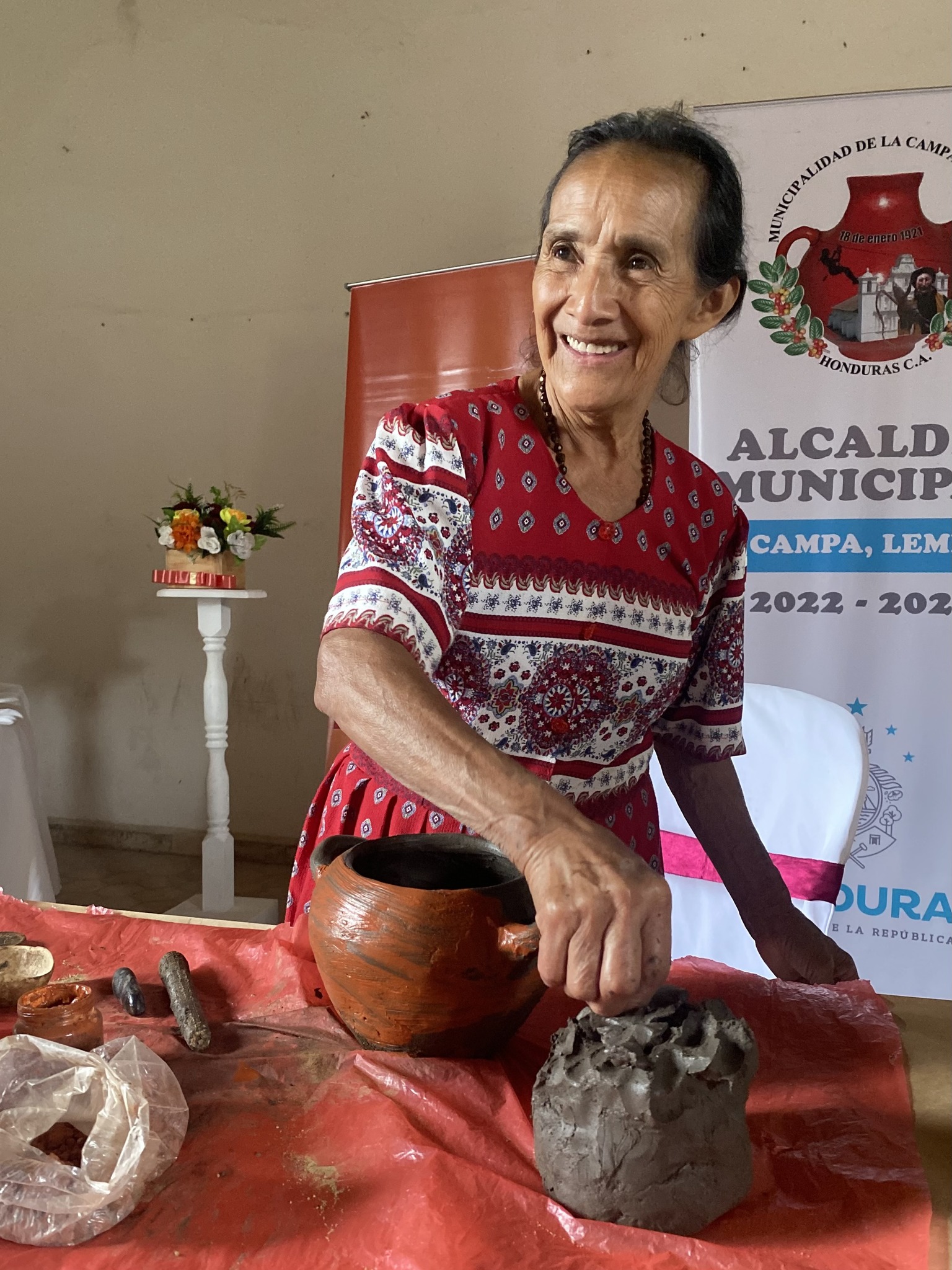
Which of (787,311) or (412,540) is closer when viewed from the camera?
(412,540)

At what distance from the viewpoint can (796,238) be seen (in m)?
3.05

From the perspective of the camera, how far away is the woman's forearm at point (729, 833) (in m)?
1.38

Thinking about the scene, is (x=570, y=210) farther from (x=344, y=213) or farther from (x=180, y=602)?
(x=180, y=602)

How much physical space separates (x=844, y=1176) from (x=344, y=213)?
4193mm

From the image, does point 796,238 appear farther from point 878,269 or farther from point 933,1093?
point 933,1093

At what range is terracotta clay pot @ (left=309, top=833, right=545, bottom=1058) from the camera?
33.3 inches

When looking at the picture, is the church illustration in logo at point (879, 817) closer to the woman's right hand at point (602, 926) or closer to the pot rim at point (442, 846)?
the pot rim at point (442, 846)

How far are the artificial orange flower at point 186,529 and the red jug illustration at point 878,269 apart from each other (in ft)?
6.98

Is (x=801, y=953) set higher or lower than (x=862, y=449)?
lower

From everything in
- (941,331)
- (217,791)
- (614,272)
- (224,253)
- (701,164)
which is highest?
(224,253)

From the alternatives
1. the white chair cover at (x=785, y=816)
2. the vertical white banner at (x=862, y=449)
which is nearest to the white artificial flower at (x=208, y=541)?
the vertical white banner at (x=862, y=449)

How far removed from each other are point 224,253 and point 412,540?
12.6ft

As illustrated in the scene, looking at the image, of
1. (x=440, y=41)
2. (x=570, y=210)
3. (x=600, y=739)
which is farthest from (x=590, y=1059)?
(x=440, y=41)

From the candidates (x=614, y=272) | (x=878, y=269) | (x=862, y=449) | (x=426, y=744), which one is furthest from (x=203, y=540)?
(x=426, y=744)
